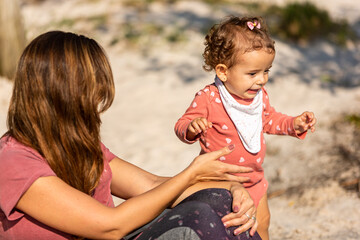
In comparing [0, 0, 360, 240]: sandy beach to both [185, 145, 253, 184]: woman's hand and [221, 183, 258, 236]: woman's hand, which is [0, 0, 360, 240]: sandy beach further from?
[185, 145, 253, 184]: woman's hand

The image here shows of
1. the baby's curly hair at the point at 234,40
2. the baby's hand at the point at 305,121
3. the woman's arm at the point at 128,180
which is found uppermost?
the baby's curly hair at the point at 234,40

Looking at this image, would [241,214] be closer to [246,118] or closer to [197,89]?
[246,118]

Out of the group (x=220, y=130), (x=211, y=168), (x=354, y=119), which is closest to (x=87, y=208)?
(x=211, y=168)

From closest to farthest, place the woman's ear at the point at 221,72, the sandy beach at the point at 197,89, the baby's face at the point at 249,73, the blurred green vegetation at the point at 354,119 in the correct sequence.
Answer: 1. the baby's face at the point at 249,73
2. the woman's ear at the point at 221,72
3. the sandy beach at the point at 197,89
4. the blurred green vegetation at the point at 354,119

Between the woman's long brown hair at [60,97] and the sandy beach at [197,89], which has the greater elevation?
the woman's long brown hair at [60,97]

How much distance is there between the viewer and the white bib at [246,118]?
2.68 m

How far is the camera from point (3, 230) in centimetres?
217

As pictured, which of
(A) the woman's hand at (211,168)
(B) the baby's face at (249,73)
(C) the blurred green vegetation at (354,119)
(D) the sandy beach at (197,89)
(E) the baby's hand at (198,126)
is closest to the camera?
(A) the woman's hand at (211,168)

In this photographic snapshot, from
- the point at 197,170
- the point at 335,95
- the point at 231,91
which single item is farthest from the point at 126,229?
the point at 335,95

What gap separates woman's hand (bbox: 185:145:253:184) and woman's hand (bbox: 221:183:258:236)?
0.11m

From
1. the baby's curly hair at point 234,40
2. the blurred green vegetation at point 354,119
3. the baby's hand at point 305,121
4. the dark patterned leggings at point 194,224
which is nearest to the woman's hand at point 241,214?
the dark patterned leggings at point 194,224

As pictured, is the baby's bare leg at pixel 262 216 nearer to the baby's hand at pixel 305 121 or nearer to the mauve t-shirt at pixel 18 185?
the baby's hand at pixel 305 121

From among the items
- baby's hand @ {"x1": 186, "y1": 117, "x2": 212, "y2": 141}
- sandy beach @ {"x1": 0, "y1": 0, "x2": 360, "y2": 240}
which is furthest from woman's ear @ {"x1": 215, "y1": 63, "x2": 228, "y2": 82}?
sandy beach @ {"x1": 0, "y1": 0, "x2": 360, "y2": 240}

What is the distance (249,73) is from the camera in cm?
260
